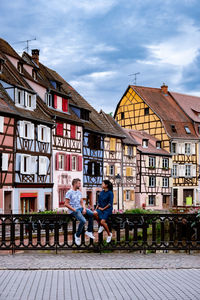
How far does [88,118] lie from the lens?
1735 inches

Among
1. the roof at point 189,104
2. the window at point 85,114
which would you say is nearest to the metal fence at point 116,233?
the window at point 85,114

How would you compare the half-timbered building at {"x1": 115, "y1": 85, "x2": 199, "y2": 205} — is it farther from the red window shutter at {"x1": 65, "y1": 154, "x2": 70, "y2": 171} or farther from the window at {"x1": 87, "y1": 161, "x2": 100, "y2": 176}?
the red window shutter at {"x1": 65, "y1": 154, "x2": 70, "y2": 171}

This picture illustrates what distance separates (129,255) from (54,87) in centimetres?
3001

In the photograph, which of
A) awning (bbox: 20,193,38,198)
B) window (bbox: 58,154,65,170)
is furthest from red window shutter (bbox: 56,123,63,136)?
awning (bbox: 20,193,38,198)

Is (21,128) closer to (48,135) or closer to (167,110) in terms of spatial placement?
(48,135)

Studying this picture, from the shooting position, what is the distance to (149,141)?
2189 inches

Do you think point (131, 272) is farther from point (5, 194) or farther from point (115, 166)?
point (115, 166)

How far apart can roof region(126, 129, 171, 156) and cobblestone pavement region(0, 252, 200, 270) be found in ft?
137

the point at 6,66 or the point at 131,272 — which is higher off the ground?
the point at 6,66

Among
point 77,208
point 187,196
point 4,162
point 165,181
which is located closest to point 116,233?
point 77,208

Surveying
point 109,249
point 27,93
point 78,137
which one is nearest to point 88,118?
point 78,137

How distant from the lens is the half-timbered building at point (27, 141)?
3122 centimetres

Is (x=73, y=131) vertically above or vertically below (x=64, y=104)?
below

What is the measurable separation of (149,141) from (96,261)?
45.9 m
